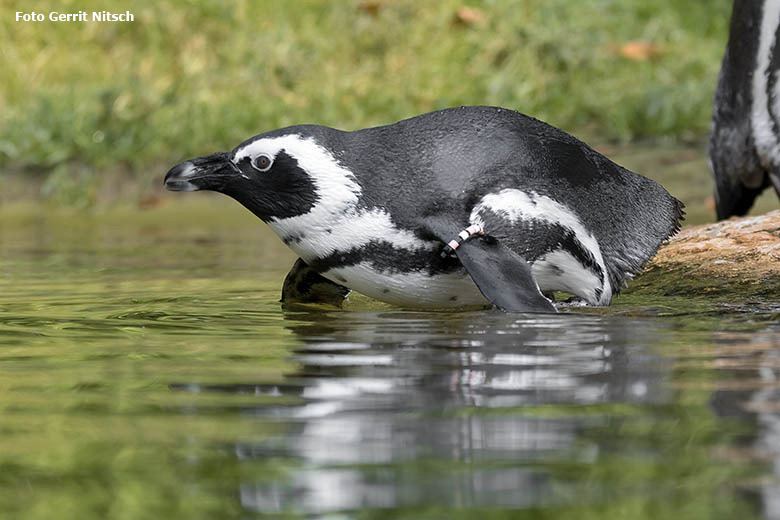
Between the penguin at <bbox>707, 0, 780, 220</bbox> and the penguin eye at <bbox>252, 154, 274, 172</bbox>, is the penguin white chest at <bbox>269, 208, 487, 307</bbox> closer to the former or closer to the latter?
the penguin eye at <bbox>252, 154, 274, 172</bbox>

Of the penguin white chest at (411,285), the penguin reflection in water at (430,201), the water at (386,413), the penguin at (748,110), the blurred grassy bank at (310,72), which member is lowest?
the water at (386,413)

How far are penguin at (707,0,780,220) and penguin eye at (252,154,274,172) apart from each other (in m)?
2.02

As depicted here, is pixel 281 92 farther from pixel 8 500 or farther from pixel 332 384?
pixel 8 500

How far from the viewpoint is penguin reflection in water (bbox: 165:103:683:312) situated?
3.83 m

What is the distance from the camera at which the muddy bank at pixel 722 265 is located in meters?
4.21

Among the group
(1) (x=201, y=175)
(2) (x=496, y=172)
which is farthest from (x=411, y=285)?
(1) (x=201, y=175)

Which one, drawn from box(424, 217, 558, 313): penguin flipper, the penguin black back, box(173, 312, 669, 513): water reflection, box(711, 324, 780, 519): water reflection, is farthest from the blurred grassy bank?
box(711, 324, 780, 519): water reflection

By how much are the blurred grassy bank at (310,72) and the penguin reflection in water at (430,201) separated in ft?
14.9

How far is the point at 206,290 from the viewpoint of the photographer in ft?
16.1

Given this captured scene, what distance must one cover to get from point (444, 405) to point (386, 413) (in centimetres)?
12

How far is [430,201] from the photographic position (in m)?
3.85

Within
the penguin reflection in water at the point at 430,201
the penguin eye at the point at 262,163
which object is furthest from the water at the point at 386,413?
the penguin eye at the point at 262,163

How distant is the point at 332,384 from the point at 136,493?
89 centimetres

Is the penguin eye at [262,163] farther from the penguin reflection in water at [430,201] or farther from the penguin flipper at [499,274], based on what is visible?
the penguin flipper at [499,274]
